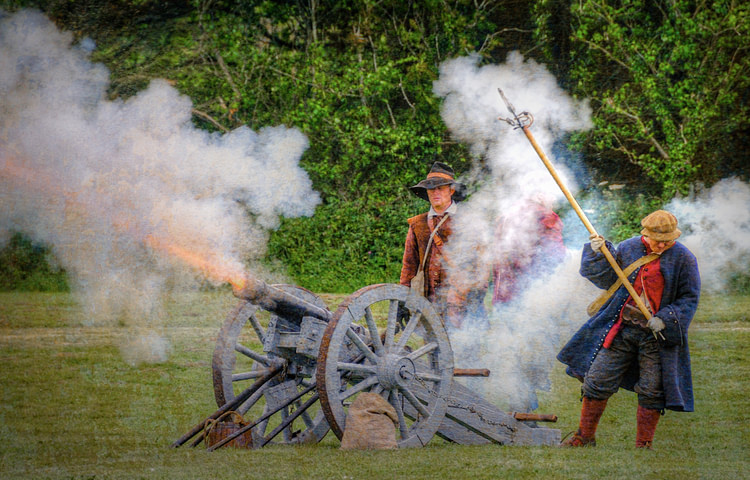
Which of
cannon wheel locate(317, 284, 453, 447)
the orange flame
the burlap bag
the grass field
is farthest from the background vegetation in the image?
the burlap bag

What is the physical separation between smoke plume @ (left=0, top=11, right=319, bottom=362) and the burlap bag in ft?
3.15

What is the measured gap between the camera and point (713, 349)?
802 cm

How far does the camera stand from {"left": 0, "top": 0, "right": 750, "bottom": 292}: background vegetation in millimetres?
9773

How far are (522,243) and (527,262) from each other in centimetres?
14

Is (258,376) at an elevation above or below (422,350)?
below

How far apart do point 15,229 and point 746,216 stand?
5665mm

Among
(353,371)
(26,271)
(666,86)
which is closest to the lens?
(353,371)

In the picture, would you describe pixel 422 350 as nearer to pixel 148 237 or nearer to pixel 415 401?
pixel 415 401

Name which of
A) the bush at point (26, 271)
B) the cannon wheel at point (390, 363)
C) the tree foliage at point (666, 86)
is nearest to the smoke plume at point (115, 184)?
the cannon wheel at point (390, 363)

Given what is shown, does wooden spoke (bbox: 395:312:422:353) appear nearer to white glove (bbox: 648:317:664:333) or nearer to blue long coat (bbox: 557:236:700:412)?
blue long coat (bbox: 557:236:700:412)

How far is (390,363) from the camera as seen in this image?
4.36m

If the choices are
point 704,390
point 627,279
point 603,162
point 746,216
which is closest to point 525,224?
point 627,279

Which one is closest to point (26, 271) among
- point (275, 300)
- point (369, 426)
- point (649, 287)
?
point (275, 300)

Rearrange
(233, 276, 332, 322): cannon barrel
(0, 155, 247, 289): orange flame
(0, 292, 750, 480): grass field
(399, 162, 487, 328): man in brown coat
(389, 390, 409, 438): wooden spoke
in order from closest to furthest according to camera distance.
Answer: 1. (0, 292, 750, 480): grass field
2. (233, 276, 332, 322): cannon barrel
3. (389, 390, 409, 438): wooden spoke
4. (0, 155, 247, 289): orange flame
5. (399, 162, 487, 328): man in brown coat
